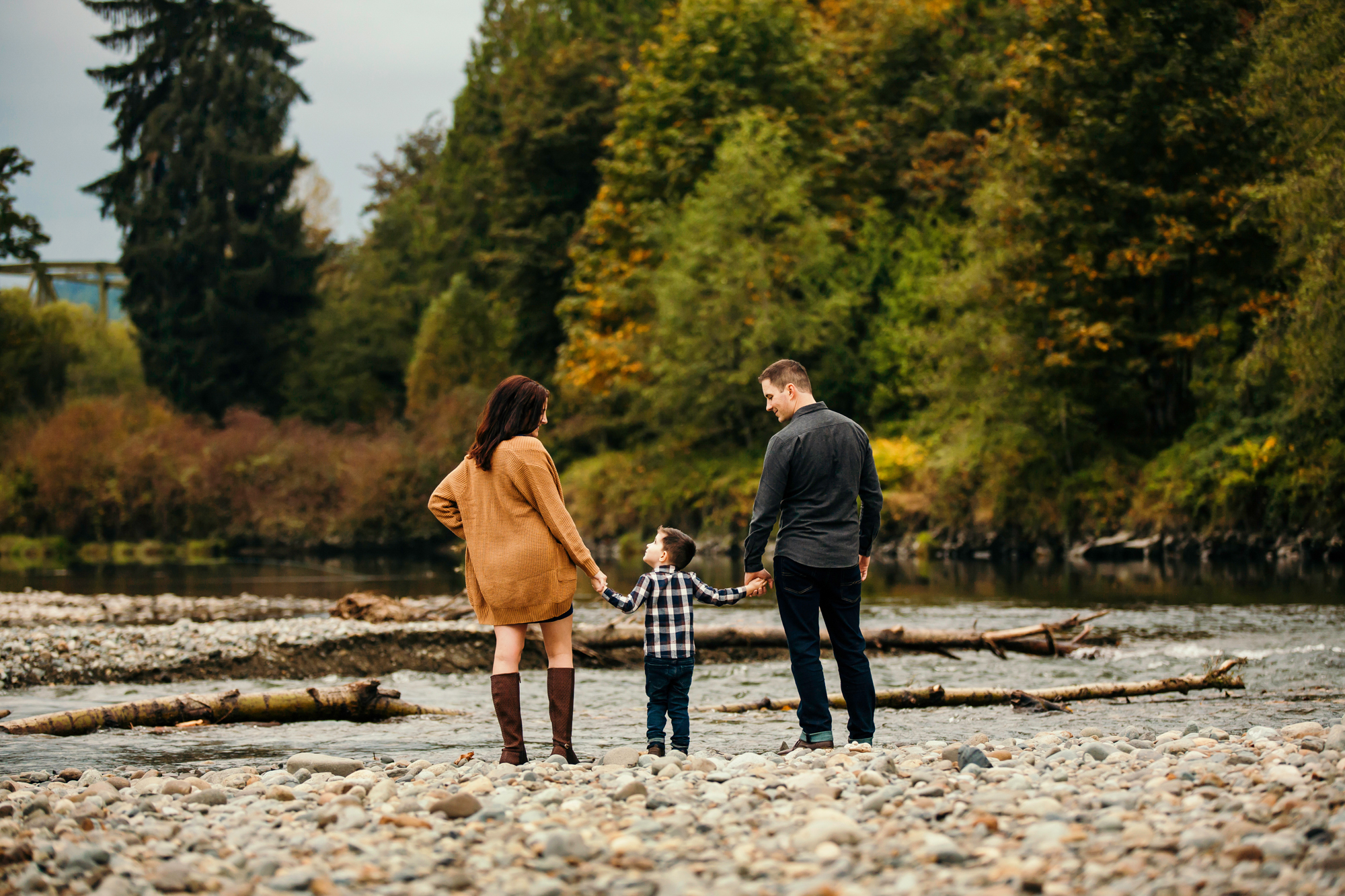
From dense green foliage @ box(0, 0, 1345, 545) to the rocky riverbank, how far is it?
58.8 feet

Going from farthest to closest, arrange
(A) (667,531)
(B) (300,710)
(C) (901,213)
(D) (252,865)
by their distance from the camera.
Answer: (C) (901,213) → (B) (300,710) → (A) (667,531) → (D) (252,865)

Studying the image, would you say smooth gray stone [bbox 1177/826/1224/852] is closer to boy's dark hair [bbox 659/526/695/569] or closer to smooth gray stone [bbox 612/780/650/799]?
smooth gray stone [bbox 612/780/650/799]

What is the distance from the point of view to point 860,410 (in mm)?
38406

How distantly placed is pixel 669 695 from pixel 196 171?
56082mm

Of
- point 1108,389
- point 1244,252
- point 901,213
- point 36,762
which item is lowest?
point 36,762

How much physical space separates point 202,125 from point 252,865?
5780cm

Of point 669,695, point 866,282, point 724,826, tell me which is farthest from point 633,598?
point 866,282

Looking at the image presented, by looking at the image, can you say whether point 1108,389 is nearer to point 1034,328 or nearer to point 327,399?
point 1034,328

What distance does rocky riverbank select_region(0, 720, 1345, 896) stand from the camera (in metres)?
3.55

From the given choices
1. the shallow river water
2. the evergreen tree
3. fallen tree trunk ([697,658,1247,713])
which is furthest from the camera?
the evergreen tree

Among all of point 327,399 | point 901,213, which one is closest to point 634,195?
point 901,213

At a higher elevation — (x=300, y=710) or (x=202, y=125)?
(x=202, y=125)

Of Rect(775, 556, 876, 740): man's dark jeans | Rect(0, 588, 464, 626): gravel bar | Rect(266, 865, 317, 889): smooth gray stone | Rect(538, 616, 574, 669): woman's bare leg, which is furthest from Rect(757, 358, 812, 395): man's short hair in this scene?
Rect(0, 588, 464, 626): gravel bar

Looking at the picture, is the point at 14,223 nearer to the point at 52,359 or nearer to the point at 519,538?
the point at 52,359
